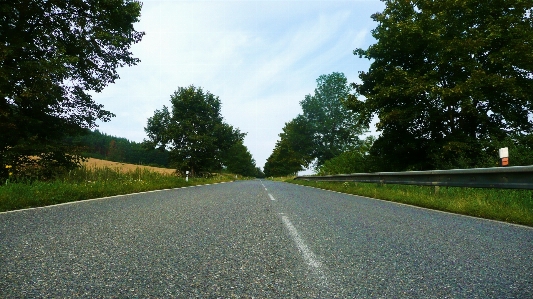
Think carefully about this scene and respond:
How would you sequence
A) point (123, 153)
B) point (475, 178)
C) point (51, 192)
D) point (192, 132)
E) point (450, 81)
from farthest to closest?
1. point (123, 153)
2. point (192, 132)
3. point (450, 81)
4. point (51, 192)
5. point (475, 178)

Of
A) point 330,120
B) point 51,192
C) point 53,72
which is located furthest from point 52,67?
point 330,120

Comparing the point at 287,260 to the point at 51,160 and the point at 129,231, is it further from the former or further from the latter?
the point at 51,160

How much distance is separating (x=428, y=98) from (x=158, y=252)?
17.0m

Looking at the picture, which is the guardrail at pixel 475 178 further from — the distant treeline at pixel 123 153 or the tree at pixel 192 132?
the distant treeline at pixel 123 153

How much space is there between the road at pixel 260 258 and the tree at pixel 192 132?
28.4m

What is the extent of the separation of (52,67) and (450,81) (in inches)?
722

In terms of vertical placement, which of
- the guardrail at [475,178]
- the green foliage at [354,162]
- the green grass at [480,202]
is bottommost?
the green grass at [480,202]

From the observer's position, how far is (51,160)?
40.6 ft

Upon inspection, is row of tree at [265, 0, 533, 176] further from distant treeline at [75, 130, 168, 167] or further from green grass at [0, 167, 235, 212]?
distant treeline at [75, 130, 168, 167]

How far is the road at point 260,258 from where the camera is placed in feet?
8.00

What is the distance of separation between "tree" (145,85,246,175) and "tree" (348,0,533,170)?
19.7 metres

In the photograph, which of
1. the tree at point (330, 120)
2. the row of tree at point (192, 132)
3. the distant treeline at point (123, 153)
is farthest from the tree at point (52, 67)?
the distant treeline at point (123, 153)

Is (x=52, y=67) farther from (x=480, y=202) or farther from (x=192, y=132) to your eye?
(x=192, y=132)

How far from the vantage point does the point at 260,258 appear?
328 cm
